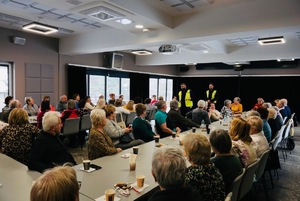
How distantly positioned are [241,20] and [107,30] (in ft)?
11.2

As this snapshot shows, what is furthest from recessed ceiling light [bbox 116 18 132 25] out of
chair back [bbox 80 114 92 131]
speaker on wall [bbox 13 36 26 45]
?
speaker on wall [bbox 13 36 26 45]

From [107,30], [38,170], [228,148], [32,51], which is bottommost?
[38,170]

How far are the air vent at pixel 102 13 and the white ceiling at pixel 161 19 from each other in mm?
26

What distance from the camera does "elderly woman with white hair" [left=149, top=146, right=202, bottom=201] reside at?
131cm

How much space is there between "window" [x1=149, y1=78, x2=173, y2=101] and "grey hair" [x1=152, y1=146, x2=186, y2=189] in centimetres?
1044

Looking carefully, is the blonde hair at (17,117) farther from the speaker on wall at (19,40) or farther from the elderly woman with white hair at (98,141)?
the speaker on wall at (19,40)

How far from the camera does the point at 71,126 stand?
5023 mm

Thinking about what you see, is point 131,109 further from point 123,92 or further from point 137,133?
point 123,92

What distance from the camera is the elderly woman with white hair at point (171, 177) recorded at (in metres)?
1.31

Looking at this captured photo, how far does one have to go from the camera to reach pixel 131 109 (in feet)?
21.2

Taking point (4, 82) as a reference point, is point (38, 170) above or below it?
below

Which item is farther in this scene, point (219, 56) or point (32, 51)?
point (219, 56)

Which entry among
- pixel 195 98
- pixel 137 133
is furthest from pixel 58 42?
pixel 195 98

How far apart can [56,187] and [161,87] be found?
38.7 feet
